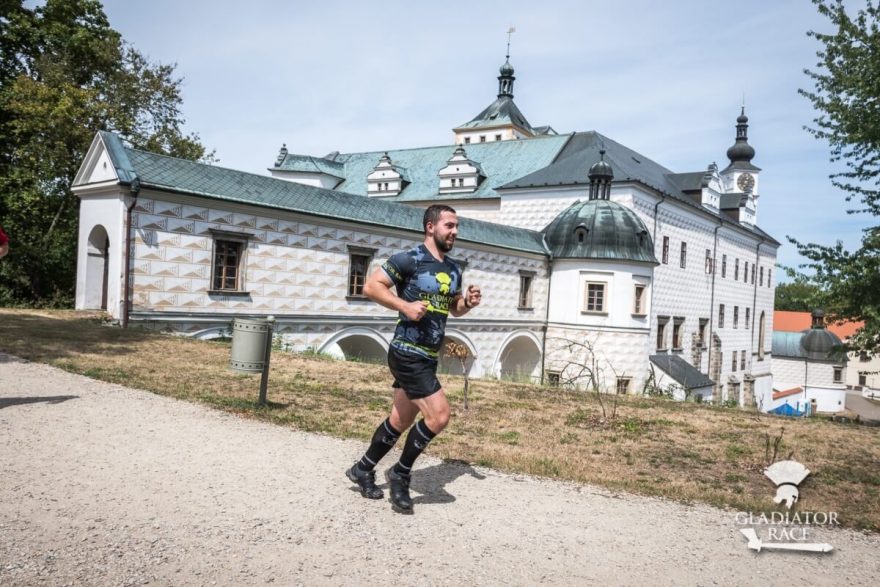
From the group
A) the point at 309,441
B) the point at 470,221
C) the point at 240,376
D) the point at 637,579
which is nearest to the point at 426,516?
the point at 637,579

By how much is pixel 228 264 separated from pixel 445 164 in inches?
984

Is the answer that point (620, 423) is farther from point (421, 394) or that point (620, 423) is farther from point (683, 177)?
point (683, 177)

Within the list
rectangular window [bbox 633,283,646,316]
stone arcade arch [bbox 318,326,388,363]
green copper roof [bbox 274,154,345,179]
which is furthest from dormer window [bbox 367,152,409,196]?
stone arcade arch [bbox 318,326,388,363]

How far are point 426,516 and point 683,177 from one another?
4165cm

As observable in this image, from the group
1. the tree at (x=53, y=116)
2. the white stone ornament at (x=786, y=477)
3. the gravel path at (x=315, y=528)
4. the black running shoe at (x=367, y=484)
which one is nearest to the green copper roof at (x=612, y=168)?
the tree at (x=53, y=116)

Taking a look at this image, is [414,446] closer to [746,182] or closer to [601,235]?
[601,235]

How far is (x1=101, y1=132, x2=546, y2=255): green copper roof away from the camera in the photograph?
16938 millimetres

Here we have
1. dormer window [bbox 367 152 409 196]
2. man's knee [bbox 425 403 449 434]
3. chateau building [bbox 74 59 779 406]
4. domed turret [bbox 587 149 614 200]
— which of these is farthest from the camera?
dormer window [bbox 367 152 409 196]

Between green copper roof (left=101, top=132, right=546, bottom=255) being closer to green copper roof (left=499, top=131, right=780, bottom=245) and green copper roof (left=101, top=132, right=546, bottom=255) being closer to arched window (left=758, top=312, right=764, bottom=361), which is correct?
green copper roof (left=499, top=131, right=780, bottom=245)

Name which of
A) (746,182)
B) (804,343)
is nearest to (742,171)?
(746,182)

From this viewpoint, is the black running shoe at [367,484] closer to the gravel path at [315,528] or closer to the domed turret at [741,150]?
the gravel path at [315,528]

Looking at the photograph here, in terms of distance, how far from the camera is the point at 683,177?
42250mm

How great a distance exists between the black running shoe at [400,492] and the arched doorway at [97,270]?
52.2ft

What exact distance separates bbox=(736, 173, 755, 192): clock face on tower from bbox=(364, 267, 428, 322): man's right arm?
55236 mm
